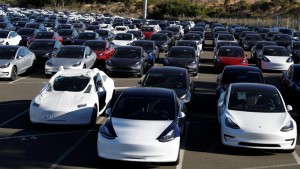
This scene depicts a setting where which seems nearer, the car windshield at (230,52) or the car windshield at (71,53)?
the car windshield at (71,53)

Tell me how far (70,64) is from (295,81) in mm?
9612

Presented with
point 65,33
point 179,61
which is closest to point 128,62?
point 179,61

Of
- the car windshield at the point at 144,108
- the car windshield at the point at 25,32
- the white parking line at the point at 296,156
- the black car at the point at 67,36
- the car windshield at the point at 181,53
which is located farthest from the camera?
the car windshield at the point at 25,32

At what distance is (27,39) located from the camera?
115 feet

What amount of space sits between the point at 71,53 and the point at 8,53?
9.11 feet

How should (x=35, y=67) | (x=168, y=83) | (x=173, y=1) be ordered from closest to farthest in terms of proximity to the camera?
(x=168, y=83) < (x=35, y=67) < (x=173, y=1)

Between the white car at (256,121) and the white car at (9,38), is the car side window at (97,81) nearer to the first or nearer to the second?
the white car at (256,121)

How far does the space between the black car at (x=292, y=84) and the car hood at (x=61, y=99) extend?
773cm

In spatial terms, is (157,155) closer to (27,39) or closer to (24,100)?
(24,100)

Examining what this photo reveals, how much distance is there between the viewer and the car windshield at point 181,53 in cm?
2539

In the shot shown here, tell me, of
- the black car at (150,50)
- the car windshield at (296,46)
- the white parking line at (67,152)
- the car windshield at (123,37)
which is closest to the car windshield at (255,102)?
the white parking line at (67,152)

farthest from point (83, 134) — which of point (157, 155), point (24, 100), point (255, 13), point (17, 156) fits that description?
point (255, 13)

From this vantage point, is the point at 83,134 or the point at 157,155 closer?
the point at 157,155

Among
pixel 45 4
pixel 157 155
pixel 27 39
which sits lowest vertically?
pixel 45 4
